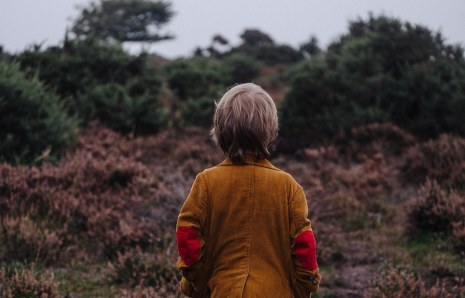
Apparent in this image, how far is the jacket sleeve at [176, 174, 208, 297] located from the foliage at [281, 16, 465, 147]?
9843 mm

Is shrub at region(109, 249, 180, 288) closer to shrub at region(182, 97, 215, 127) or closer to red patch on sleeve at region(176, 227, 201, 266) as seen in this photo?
red patch on sleeve at region(176, 227, 201, 266)

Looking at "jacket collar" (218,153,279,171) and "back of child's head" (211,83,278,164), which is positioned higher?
"back of child's head" (211,83,278,164)

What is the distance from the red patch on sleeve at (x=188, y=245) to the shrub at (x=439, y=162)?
6.69 meters

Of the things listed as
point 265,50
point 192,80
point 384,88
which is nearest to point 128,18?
point 265,50

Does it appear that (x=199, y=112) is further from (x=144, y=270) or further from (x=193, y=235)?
(x=193, y=235)

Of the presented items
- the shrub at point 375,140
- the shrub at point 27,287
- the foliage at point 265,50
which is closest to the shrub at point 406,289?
the shrub at point 27,287

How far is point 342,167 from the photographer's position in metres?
11.1

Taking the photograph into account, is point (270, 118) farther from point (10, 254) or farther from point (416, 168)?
point (416, 168)

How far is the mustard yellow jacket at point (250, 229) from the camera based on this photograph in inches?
96.0

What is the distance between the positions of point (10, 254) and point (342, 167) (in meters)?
7.31

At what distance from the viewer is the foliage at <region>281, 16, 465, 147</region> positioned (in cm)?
1184

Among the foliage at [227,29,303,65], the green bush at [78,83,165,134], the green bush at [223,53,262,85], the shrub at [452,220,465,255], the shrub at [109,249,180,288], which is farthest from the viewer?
the foliage at [227,29,303,65]

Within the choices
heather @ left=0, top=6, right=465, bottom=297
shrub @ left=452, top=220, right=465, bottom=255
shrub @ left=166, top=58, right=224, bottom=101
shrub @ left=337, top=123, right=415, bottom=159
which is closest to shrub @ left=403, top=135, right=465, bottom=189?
heather @ left=0, top=6, right=465, bottom=297

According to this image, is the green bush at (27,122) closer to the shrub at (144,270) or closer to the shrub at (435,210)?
the shrub at (144,270)
